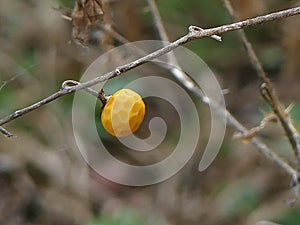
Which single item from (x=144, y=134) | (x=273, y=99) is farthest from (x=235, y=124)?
(x=144, y=134)

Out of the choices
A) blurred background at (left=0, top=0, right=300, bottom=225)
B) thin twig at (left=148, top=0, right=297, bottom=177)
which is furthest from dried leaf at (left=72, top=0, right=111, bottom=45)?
blurred background at (left=0, top=0, right=300, bottom=225)

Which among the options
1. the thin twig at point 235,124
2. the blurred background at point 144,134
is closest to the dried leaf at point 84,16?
the thin twig at point 235,124

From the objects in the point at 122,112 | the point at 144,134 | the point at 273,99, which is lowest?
the point at 122,112

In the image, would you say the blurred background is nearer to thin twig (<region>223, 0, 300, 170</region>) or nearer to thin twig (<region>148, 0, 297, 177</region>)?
thin twig (<region>148, 0, 297, 177</region>)

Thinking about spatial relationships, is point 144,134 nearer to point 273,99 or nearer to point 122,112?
point 273,99

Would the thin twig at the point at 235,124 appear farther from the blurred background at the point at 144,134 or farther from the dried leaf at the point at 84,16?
the blurred background at the point at 144,134

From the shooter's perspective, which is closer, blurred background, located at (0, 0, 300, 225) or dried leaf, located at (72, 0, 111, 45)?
dried leaf, located at (72, 0, 111, 45)

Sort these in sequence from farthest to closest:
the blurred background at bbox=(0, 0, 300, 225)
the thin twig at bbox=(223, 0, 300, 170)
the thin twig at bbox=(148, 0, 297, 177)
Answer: the blurred background at bbox=(0, 0, 300, 225) < the thin twig at bbox=(148, 0, 297, 177) < the thin twig at bbox=(223, 0, 300, 170)
